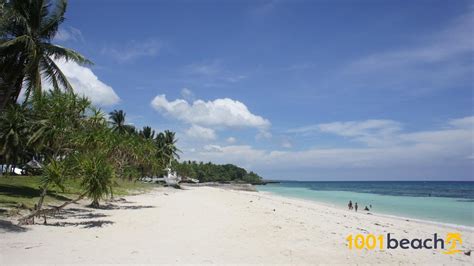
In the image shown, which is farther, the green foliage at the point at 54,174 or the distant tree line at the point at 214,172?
the distant tree line at the point at 214,172

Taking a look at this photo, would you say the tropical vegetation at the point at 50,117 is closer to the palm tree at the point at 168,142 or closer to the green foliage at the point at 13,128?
the green foliage at the point at 13,128

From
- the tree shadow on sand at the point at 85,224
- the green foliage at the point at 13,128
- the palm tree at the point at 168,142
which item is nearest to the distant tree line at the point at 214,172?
the palm tree at the point at 168,142

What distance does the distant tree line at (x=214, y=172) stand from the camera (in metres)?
107

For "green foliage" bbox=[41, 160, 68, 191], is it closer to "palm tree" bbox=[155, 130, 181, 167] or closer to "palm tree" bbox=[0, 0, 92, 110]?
"palm tree" bbox=[0, 0, 92, 110]

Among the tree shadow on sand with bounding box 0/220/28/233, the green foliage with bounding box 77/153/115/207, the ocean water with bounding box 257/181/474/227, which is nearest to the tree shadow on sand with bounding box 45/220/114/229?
the green foliage with bounding box 77/153/115/207

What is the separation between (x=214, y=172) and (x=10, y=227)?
12812 cm

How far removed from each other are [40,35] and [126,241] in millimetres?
12932

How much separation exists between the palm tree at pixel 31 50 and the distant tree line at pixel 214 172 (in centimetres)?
7471

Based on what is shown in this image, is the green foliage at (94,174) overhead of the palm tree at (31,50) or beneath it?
beneath

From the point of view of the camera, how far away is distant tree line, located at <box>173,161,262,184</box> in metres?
107

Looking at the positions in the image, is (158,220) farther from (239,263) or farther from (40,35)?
(40,35)

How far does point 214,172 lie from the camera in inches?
5477

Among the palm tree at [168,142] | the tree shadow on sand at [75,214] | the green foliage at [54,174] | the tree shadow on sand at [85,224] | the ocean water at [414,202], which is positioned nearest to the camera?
the green foliage at [54,174]

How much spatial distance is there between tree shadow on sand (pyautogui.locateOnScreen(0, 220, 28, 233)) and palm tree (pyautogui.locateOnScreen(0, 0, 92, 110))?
23.8 feet
